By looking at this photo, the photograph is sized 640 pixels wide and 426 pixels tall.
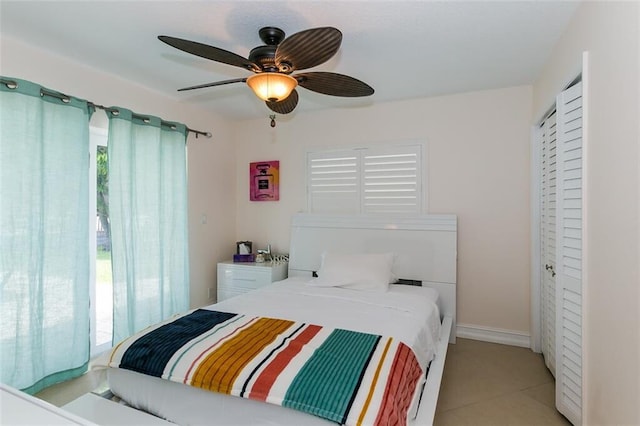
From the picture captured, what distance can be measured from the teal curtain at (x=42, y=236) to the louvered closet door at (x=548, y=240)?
3.54m

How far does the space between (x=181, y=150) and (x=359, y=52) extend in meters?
2.09

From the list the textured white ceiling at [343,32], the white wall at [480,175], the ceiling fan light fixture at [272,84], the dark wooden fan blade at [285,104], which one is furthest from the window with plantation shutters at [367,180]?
the ceiling fan light fixture at [272,84]

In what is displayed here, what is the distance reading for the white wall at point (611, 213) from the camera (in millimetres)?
1290

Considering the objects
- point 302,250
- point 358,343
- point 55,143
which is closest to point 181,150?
point 55,143

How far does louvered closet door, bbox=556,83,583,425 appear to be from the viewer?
6.14 feet

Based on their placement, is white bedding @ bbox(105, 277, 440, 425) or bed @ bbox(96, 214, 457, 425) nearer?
bed @ bbox(96, 214, 457, 425)

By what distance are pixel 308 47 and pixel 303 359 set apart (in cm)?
150

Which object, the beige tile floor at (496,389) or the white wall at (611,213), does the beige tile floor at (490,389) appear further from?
the white wall at (611,213)

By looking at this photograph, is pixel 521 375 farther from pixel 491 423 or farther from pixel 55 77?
pixel 55 77

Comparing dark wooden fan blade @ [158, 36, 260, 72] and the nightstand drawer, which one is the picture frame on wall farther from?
dark wooden fan blade @ [158, 36, 260, 72]

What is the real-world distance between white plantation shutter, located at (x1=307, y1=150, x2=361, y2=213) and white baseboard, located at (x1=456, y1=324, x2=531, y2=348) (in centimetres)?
164

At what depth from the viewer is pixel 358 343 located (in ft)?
5.86

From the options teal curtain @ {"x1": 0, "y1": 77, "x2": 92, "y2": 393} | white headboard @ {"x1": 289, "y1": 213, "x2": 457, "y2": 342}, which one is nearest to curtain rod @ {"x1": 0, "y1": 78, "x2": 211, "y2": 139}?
teal curtain @ {"x1": 0, "y1": 77, "x2": 92, "y2": 393}

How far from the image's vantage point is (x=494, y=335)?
3240 mm
